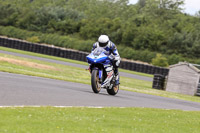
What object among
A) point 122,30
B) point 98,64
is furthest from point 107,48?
point 122,30

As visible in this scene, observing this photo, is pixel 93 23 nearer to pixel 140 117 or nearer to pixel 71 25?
pixel 71 25

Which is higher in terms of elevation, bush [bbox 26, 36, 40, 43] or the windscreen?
the windscreen

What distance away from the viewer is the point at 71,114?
7.96 metres

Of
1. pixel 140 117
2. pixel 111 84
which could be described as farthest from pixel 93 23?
pixel 140 117

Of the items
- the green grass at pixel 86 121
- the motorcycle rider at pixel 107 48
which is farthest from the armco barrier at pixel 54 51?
the green grass at pixel 86 121

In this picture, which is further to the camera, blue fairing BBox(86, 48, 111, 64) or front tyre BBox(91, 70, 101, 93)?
blue fairing BBox(86, 48, 111, 64)

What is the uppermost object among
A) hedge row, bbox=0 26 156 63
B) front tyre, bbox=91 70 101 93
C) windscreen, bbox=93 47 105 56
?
windscreen, bbox=93 47 105 56

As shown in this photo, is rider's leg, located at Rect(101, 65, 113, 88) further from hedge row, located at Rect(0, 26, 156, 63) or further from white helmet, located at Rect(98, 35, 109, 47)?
hedge row, located at Rect(0, 26, 156, 63)

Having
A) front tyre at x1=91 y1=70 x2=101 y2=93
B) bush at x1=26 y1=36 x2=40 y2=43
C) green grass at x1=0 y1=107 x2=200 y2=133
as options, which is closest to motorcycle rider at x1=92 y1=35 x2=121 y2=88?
front tyre at x1=91 y1=70 x2=101 y2=93

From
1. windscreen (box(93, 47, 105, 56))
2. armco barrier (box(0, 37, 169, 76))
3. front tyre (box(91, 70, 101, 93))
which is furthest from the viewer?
armco barrier (box(0, 37, 169, 76))

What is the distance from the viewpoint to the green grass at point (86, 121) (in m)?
6.32

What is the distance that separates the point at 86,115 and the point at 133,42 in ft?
195

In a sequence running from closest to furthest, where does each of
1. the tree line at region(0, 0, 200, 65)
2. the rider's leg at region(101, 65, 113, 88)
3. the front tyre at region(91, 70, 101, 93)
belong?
1. the front tyre at region(91, 70, 101, 93)
2. the rider's leg at region(101, 65, 113, 88)
3. the tree line at region(0, 0, 200, 65)

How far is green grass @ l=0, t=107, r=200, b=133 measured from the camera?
6324 mm
